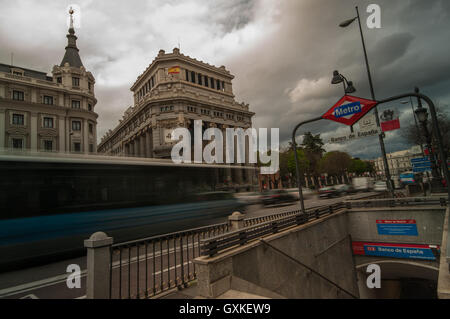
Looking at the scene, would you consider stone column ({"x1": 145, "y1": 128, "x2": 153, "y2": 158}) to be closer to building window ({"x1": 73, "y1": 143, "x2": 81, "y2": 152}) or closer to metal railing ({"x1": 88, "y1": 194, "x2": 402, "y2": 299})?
building window ({"x1": 73, "y1": 143, "x2": 81, "y2": 152})

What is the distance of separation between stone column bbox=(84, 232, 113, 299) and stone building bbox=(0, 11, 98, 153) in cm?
3872

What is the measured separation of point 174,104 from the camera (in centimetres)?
4359

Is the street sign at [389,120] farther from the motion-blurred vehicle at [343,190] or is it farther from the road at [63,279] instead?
the motion-blurred vehicle at [343,190]

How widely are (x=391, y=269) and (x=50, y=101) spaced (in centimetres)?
4765

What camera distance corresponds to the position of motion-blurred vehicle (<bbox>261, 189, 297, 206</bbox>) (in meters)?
26.6

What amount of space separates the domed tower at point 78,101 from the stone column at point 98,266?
39.0 meters

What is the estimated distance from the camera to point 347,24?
14.5 metres

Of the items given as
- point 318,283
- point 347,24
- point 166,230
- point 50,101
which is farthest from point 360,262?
point 50,101

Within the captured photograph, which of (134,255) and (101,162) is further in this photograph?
(101,162)

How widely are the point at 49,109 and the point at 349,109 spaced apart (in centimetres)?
4338

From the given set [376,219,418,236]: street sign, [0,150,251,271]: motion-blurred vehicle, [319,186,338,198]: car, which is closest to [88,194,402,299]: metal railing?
[0,150,251,271]: motion-blurred vehicle

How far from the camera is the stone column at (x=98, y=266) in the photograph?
4.37m

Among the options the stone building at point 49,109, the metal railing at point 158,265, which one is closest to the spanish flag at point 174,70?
the stone building at point 49,109
